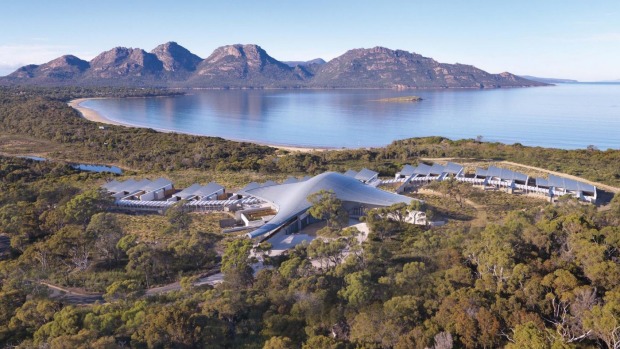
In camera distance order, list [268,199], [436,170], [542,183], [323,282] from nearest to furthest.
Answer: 1. [323,282]
2. [268,199]
3. [542,183]
4. [436,170]

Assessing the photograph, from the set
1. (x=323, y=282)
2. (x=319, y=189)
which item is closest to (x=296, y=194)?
(x=319, y=189)

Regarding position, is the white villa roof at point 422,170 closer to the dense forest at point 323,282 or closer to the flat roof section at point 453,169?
the flat roof section at point 453,169

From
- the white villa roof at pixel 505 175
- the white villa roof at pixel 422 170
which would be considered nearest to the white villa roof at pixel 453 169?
the white villa roof at pixel 422 170

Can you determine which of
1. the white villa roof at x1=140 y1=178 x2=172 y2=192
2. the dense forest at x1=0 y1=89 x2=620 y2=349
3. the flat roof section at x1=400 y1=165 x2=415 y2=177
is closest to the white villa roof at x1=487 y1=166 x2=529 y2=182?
the dense forest at x1=0 y1=89 x2=620 y2=349

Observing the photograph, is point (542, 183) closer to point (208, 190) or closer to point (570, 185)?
point (570, 185)

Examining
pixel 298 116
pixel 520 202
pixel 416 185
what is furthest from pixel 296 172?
pixel 298 116

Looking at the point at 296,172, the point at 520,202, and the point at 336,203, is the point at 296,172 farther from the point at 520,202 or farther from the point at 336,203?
the point at 520,202
